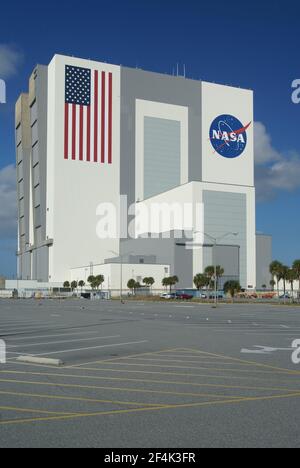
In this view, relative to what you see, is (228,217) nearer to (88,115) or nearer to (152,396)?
(88,115)

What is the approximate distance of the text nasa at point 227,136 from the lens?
14938cm

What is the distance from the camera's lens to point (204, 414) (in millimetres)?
8578

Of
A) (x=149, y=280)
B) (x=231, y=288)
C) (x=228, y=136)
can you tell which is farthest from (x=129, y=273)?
(x=228, y=136)

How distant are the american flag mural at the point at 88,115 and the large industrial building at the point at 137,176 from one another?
26 cm

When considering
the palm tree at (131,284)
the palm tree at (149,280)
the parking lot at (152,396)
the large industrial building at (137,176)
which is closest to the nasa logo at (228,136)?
the large industrial building at (137,176)

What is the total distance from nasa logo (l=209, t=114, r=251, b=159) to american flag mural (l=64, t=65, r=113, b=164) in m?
29.2

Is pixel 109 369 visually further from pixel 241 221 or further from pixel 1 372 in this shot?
pixel 241 221

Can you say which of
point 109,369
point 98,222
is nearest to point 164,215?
point 98,222

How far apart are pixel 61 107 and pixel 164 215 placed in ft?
121

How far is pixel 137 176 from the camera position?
149 meters

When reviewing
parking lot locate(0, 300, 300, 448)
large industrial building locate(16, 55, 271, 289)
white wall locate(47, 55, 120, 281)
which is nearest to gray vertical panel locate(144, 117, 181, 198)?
large industrial building locate(16, 55, 271, 289)

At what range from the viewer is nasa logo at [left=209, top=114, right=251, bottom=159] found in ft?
487

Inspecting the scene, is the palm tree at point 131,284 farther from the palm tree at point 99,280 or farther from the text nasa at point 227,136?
the text nasa at point 227,136

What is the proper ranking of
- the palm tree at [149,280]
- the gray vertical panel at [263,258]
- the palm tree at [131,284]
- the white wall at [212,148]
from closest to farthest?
the palm tree at [131,284] < the palm tree at [149,280] < the gray vertical panel at [263,258] < the white wall at [212,148]
